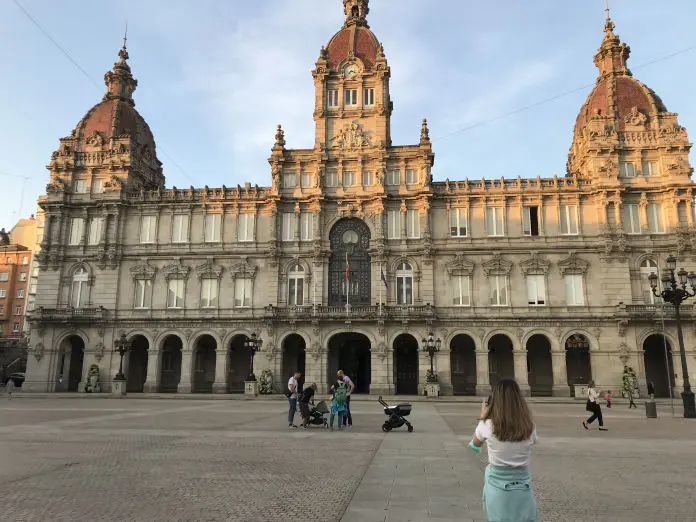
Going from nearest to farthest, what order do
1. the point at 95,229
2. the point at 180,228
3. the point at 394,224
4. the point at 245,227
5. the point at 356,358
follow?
the point at 394,224
the point at 356,358
the point at 245,227
the point at 180,228
the point at 95,229

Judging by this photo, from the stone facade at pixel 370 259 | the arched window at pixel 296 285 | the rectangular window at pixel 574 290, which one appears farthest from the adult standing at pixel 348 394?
the rectangular window at pixel 574 290

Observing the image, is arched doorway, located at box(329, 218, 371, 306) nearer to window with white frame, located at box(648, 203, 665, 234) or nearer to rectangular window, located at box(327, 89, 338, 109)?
rectangular window, located at box(327, 89, 338, 109)

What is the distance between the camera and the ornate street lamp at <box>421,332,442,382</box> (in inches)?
1604

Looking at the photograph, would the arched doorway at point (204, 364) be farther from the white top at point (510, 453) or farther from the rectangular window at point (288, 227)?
the white top at point (510, 453)

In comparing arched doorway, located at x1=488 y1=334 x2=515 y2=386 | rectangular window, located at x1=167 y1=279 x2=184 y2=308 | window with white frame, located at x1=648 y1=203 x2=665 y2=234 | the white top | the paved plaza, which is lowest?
the paved plaza

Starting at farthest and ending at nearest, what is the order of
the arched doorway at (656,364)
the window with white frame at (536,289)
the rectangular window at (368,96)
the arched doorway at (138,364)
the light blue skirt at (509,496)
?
the rectangular window at (368,96)
the arched doorway at (138,364)
the window with white frame at (536,289)
the arched doorway at (656,364)
the light blue skirt at (509,496)

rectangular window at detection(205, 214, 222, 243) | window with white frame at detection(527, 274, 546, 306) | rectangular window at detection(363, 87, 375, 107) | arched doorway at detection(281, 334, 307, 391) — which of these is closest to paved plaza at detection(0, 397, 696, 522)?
window with white frame at detection(527, 274, 546, 306)

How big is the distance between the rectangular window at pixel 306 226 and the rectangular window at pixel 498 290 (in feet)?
54.5

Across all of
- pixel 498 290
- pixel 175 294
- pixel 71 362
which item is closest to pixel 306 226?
pixel 175 294

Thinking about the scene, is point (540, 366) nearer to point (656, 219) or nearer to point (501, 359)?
point (501, 359)

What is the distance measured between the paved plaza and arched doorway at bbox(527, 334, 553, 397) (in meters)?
27.7

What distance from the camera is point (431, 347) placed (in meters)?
40.4

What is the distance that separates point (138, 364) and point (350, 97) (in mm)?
32828

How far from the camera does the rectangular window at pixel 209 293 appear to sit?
48.6 meters
